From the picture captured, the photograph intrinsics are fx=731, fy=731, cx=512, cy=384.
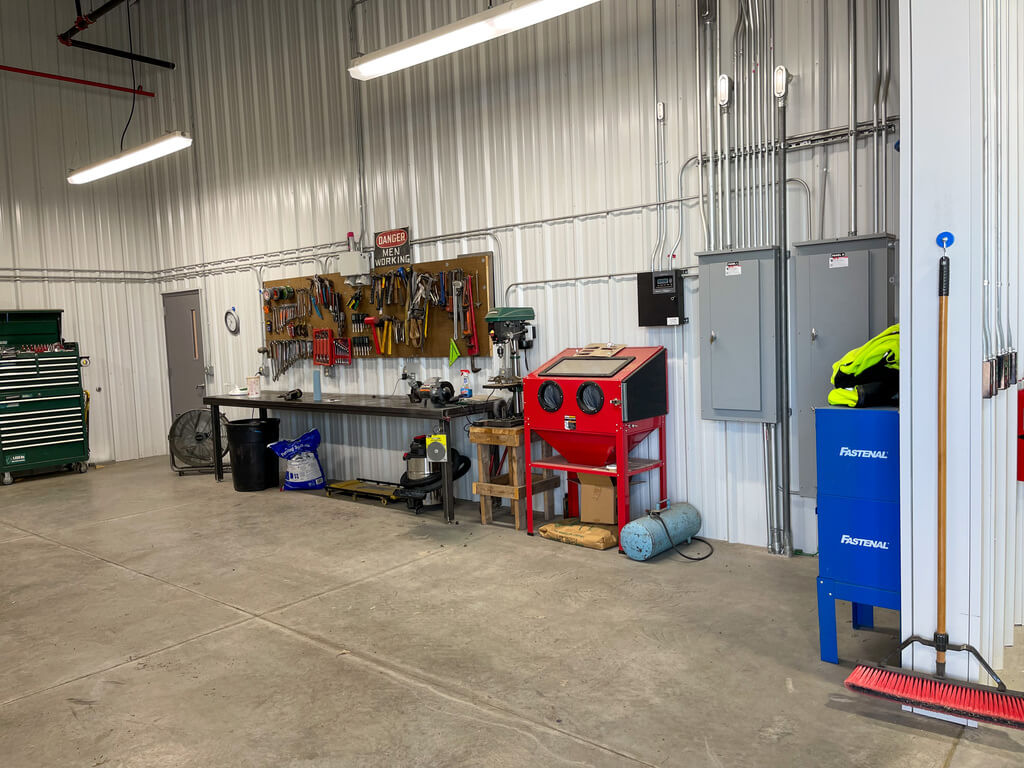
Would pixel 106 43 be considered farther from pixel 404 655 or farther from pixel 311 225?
pixel 404 655

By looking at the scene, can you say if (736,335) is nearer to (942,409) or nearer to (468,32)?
(942,409)

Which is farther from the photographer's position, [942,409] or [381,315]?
[381,315]

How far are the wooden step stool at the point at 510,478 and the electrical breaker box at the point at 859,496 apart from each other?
2429mm

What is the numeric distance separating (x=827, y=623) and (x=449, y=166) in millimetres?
4494

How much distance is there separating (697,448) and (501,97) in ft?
9.92

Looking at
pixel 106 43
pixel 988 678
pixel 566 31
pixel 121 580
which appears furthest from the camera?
pixel 106 43

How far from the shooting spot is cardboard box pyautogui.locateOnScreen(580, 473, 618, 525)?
15.6 ft

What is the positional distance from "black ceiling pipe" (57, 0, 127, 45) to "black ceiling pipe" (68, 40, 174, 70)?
0.24 feet

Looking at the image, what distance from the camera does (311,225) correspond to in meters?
7.17

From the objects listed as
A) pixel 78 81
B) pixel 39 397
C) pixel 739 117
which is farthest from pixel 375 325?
pixel 78 81

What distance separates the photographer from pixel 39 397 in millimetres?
7562

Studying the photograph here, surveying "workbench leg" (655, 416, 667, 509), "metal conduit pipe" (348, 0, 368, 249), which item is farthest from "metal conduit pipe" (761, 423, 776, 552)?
"metal conduit pipe" (348, 0, 368, 249)

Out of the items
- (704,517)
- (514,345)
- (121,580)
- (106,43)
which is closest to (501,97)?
(514,345)

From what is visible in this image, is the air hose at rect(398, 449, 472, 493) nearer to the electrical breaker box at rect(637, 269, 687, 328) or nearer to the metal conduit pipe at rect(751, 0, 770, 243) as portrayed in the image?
the electrical breaker box at rect(637, 269, 687, 328)
